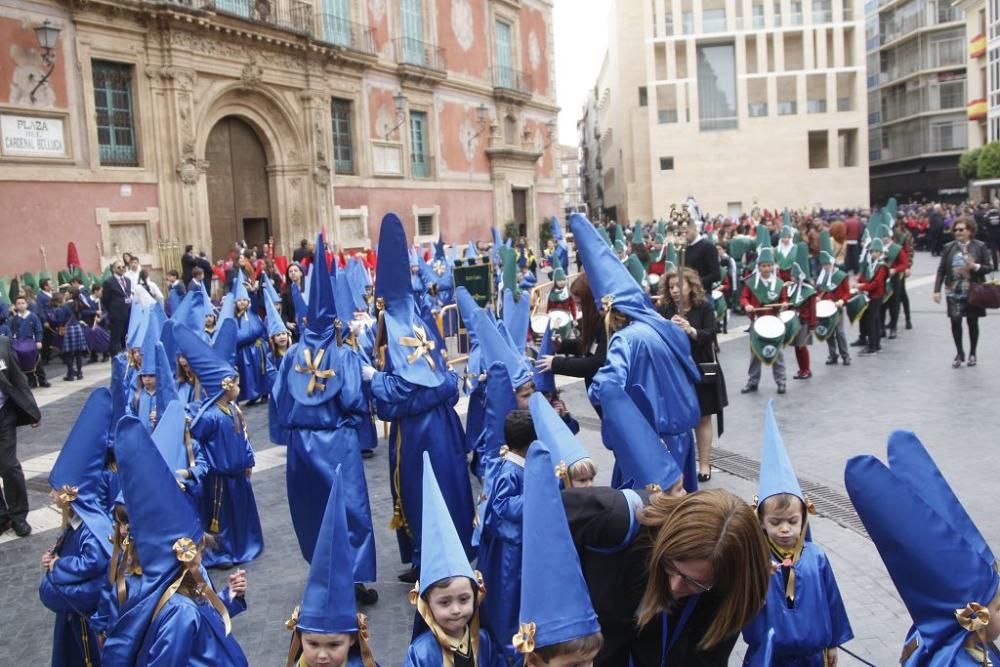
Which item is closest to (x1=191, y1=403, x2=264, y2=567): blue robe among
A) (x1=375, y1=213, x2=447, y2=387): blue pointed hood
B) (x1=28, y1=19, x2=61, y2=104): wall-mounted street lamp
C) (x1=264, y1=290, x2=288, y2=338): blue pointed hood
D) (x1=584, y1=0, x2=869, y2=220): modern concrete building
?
(x1=375, y1=213, x2=447, y2=387): blue pointed hood

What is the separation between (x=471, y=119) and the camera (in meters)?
36.0

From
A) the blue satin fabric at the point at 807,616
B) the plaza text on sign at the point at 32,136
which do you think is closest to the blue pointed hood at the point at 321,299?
the blue satin fabric at the point at 807,616

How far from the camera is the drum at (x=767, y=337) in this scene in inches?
445

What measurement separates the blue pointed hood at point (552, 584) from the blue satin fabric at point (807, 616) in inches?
49.4

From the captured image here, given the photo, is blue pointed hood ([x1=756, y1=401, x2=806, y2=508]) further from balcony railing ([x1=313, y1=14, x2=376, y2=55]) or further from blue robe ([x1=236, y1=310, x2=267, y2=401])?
balcony railing ([x1=313, y1=14, x2=376, y2=55])

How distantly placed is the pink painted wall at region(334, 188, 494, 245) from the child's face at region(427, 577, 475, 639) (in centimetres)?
2480

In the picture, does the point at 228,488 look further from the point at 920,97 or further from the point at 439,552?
the point at 920,97

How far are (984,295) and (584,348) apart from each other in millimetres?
7749

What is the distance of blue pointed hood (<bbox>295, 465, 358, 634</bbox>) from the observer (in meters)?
3.25

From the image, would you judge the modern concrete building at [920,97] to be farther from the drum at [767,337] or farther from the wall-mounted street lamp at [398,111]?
the drum at [767,337]

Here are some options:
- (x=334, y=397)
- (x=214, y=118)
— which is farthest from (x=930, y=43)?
(x=334, y=397)

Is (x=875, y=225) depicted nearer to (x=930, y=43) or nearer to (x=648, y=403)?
(x=648, y=403)

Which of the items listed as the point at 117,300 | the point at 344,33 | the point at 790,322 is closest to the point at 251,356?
the point at 117,300

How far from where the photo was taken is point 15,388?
25.3 ft
